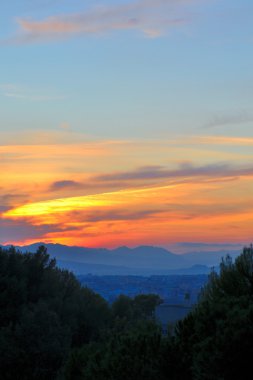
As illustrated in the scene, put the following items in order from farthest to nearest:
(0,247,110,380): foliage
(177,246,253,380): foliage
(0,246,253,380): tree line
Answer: (0,247,110,380): foliage
(0,246,253,380): tree line
(177,246,253,380): foliage

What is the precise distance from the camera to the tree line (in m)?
18.4

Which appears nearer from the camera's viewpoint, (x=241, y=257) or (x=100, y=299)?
(x=241, y=257)

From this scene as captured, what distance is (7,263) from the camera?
148 ft

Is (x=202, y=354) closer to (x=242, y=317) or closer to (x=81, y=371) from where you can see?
(x=242, y=317)

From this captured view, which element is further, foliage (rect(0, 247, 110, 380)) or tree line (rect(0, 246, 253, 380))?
foliage (rect(0, 247, 110, 380))

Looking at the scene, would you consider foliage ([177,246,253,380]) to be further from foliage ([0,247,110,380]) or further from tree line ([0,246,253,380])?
foliage ([0,247,110,380])

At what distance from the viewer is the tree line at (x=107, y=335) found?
60.3 feet

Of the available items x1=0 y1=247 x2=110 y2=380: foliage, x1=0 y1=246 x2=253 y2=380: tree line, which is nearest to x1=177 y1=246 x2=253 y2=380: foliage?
x1=0 y1=246 x2=253 y2=380: tree line

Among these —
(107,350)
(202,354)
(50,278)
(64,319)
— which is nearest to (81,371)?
(107,350)

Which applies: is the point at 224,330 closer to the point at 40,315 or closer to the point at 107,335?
the point at 107,335

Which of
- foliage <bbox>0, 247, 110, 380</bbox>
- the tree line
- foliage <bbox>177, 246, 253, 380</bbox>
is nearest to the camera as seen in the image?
foliage <bbox>177, 246, 253, 380</bbox>

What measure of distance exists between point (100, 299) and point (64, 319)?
591 cm

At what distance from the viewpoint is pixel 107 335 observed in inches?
1328

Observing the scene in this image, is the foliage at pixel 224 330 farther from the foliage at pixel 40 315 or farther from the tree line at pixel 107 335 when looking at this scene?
the foliage at pixel 40 315
